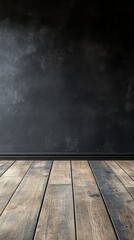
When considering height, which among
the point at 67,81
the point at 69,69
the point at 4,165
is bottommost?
the point at 4,165

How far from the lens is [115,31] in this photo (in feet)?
12.6

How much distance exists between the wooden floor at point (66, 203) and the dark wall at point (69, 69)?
76cm

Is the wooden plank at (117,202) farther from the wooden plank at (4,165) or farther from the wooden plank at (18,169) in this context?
the wooden plank at (4,165)

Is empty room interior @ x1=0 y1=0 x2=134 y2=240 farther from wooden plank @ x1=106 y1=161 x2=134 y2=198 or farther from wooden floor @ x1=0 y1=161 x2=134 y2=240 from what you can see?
wooden floor @ x1=0 y1=161 x2=134 y2=240

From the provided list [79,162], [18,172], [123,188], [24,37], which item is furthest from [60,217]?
[24,37]

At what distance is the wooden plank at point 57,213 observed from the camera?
56.4 inches

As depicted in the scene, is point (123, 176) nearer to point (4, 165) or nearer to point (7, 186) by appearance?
point (7, 186)

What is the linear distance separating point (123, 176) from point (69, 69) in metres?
1.60

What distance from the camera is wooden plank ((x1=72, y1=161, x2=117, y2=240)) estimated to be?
1442mm

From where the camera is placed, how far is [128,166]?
3.34 metres

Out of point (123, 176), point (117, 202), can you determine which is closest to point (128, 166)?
point (123, 176)

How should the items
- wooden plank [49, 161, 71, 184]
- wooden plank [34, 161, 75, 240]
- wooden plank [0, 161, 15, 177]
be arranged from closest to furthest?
wooden plank [34, 161, 75, 240] < wooden plank [49, 161, 71, 184] < wooden plank [0, 161, 15, 177]

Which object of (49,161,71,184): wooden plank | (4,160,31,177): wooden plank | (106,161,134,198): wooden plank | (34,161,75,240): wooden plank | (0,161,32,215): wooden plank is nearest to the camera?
(34,161,75,240): wooden plank

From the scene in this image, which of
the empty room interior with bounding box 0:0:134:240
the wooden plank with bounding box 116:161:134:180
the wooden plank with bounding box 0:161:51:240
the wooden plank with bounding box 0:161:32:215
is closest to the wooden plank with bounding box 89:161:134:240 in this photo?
the wooden plank with bounding box 116:161:134:180
